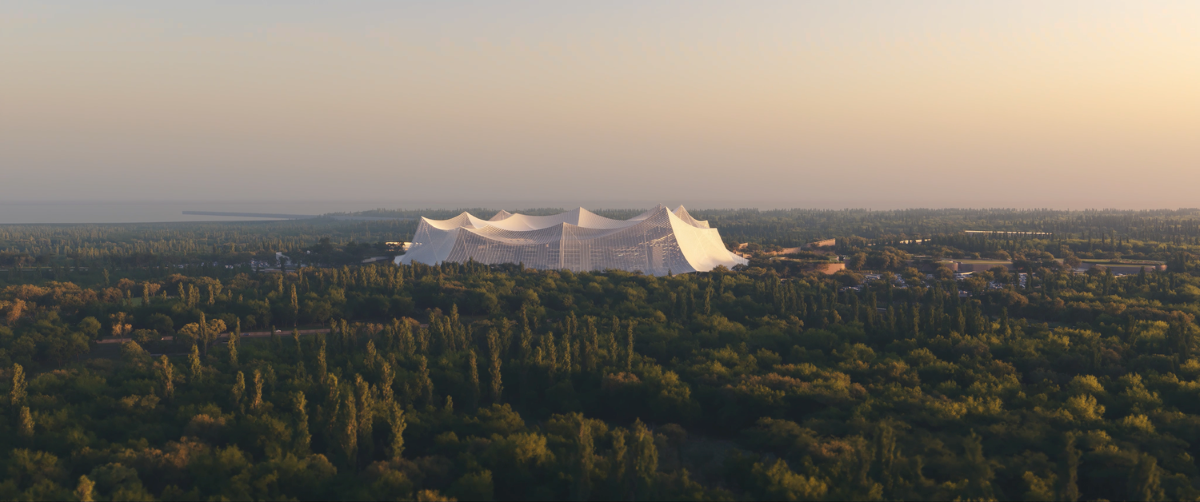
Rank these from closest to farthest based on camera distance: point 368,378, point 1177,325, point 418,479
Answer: point 418,479 < point 368,378 < point 1177,325

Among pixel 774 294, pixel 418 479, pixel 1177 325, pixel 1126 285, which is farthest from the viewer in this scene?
pixel 1126 285

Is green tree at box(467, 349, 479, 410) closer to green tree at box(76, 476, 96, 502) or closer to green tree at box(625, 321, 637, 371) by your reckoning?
green tree at box(625, 321, 637, 371)

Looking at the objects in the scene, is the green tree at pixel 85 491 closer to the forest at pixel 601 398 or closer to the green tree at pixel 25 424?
the forest at pixel 601 398

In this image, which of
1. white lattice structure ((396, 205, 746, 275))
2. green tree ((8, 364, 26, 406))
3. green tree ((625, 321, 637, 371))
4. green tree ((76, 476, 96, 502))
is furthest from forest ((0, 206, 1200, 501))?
white lattice structure ((396, 205, 746, 275))

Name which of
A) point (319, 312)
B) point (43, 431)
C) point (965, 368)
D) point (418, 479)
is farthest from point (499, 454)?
point (319, 312)

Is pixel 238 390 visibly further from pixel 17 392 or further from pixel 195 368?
pixel 17 392

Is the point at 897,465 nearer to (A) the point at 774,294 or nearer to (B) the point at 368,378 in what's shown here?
(B) the point at 368,378

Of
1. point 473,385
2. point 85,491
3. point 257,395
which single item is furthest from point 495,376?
point 85,491
